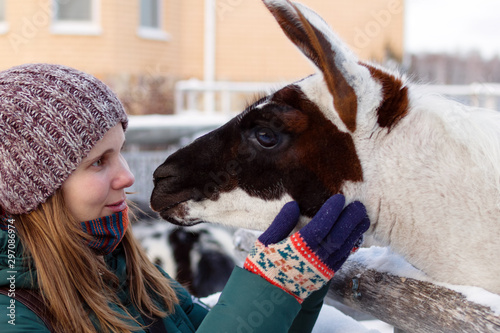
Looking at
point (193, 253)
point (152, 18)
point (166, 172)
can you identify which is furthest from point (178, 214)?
point (152, 18)

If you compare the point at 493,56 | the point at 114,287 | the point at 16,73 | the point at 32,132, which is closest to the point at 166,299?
the point at 114,287

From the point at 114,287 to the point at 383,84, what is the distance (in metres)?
1.20

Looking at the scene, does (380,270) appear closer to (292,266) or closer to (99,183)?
A: (292,266)

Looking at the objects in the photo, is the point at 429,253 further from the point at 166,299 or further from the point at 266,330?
the point at 166,299

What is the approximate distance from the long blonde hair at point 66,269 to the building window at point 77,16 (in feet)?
35.8

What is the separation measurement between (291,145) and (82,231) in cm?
75

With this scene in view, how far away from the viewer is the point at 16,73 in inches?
66.2

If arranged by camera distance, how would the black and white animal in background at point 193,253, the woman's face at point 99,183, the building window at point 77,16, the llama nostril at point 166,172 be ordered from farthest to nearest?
the building window at point 77,16 → the black and white animal in background at point 193,253 → the llama nostril at point 166,172 → the woman's face at point 99,183

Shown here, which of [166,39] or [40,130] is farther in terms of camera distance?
[166,39]

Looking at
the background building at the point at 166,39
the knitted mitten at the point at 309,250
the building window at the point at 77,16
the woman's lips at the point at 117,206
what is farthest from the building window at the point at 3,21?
the knitted mitten at the point at 309,250

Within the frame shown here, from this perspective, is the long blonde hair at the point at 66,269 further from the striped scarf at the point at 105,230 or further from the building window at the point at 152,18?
the building window at the point at 152,18

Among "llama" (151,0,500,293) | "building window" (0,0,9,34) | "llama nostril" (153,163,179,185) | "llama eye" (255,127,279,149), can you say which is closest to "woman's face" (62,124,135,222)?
"llama nostril" (153,163,179,185)

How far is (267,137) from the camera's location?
1.77 m

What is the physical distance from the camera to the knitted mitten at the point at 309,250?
148cm
